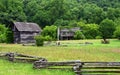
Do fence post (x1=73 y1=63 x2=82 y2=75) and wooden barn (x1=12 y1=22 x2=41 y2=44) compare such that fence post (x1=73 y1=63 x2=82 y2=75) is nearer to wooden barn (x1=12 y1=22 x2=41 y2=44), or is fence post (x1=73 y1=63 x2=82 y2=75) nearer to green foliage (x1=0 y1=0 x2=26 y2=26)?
wooden barn (x1=12 y1=22 x2=41 y2=44)

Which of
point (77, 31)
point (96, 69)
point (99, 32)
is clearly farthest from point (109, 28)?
point (96, 69)

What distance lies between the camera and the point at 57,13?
123688 mm

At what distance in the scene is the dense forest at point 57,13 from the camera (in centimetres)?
10344

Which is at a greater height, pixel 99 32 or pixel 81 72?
pixel 81 72

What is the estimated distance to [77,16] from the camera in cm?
12606

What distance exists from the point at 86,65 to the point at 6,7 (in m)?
91.4

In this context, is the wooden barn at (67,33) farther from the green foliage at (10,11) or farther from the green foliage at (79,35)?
the green foliage at (10,11)

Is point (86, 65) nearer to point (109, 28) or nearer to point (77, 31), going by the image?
point (77, 31)

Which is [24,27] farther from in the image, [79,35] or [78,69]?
[78,69]

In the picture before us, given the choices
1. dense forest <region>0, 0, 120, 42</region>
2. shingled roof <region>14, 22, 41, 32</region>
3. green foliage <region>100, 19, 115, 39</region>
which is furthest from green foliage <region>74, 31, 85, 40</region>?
shingled roof <region>14, 22, 41, 32</region>

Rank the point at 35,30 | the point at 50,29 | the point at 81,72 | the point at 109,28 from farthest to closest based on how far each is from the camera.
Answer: the point at 109,28 < the point at 50,29 < the point at 35,30 < the point at 81,72

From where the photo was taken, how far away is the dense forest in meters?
103

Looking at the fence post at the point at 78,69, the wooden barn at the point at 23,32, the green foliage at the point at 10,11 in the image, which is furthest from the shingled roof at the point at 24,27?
the fence post at the point at 78,69

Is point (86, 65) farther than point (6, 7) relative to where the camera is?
No
